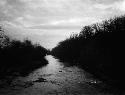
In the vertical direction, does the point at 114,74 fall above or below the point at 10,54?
below

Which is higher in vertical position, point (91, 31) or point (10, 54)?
point (91, 31)

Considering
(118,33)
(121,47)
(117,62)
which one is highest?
(118,33)

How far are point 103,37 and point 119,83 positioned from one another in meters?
17.8

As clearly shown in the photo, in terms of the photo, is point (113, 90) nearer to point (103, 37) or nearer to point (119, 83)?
point (119, 83)

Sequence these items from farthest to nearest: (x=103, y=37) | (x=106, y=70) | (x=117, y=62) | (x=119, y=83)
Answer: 1. (x=103, y=37)
2. (x=106, y=70)
3. (x=117, y=62)
4. (x=119, y=83)

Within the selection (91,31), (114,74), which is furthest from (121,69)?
(91,31)

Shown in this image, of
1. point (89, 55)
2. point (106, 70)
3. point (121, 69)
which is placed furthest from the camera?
point (89, 55)

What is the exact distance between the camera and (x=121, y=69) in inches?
1416

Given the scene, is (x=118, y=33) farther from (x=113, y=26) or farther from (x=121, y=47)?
(x=113, y=26)

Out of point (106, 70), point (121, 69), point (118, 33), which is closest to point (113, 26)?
point (118, 33)

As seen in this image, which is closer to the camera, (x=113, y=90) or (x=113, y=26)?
(x=113, y=90)

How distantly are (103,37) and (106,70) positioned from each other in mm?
Result: 9172

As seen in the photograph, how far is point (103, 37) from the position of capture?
47.2 meters

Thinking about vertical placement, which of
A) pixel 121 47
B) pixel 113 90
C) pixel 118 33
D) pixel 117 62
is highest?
pixel 118 33
